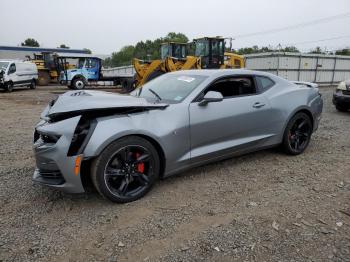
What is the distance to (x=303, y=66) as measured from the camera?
22062mm

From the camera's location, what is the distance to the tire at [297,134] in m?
4.85

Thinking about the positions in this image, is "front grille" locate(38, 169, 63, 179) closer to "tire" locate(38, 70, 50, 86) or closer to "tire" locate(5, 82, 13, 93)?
"tire" locate(5, 82, 13, 93)

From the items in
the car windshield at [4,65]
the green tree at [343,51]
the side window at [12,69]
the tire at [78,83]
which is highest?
the car windshield at [4,65]

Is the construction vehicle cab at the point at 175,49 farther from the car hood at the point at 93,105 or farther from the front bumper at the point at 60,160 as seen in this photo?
the front bumper at the point at 60,160

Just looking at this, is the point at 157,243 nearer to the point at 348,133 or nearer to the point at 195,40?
the point at 348,133

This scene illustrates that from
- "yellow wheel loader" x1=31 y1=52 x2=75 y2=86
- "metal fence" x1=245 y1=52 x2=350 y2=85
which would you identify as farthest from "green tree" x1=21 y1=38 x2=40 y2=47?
"metal fence" x1=245 y1=52 x2=350 y2=85

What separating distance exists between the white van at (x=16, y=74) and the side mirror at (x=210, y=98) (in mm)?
18102

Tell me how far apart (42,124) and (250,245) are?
8.35 ft

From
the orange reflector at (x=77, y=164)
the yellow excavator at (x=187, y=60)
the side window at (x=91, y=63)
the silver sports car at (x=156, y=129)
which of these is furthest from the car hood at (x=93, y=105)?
the side window at (x=91, y=63)

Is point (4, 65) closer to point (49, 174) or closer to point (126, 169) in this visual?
point (49, 174)

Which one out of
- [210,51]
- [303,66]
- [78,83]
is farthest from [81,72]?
[303,66]

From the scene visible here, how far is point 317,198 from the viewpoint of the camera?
3.54 metres

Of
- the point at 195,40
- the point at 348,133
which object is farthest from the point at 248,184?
the point at 195,40

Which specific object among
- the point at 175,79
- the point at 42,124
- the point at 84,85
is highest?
the point at 175,79
